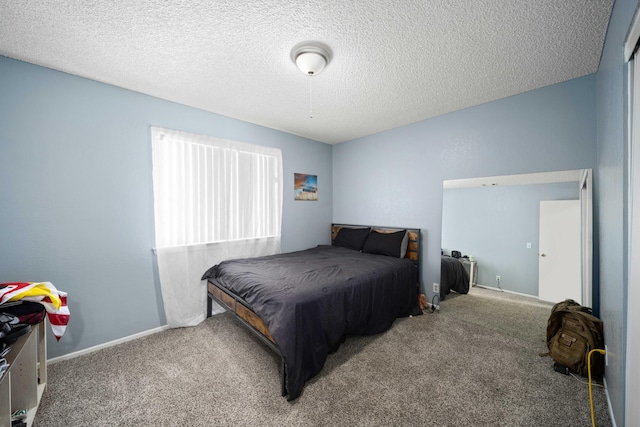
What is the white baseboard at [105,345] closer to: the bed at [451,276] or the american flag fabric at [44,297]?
the american flag fabric at [44,297]

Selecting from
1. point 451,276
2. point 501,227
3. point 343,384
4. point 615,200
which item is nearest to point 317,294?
point 343,384

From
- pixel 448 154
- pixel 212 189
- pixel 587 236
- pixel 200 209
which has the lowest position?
pixel 587 236

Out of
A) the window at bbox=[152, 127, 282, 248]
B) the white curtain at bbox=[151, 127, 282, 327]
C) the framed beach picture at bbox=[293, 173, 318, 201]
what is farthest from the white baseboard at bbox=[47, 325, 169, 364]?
the framed beach picture at bbox=[293, 173, 318, 201]

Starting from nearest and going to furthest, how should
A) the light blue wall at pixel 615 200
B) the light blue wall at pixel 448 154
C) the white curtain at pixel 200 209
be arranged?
1. the light blue wall at pixel 615 200
2. the light blue wall at pixel 448 154
3. the white curtain at pixel 200 209

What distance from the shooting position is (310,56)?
1817 mm

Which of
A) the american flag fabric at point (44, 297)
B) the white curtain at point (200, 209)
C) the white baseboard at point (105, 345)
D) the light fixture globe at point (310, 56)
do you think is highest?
the light fixture globe at point (310, 56)

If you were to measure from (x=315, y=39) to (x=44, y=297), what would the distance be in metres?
2.60

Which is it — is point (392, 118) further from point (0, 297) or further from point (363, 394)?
point (0, 297)

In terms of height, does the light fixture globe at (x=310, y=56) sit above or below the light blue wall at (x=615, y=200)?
above

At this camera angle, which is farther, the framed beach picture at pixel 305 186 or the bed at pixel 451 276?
the framed beach picture at pixel 305 186

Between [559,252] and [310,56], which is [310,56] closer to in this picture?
[310,56]

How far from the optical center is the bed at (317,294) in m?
1.71

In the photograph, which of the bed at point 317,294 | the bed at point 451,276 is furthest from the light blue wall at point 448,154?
the bed at point 317,294

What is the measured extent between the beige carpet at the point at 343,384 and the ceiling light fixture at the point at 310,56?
8.15ft
